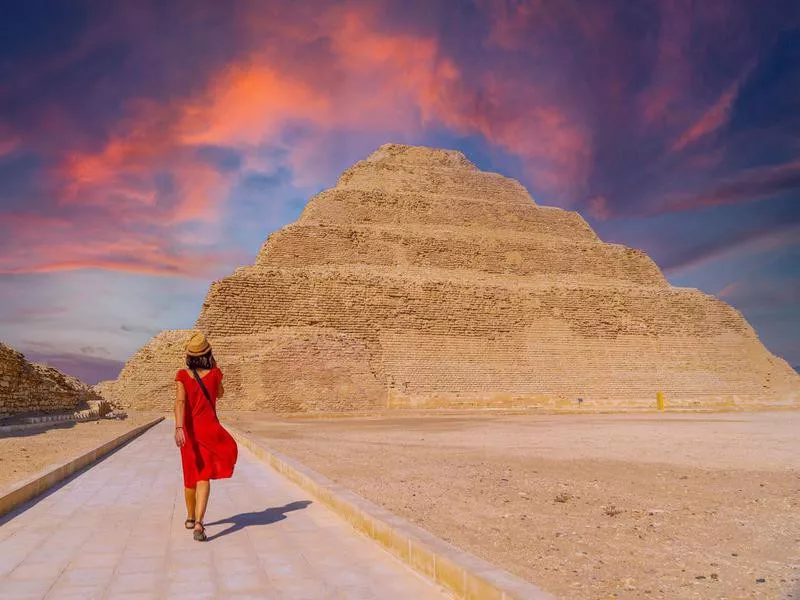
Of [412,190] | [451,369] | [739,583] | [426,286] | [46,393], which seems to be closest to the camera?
[739,583]

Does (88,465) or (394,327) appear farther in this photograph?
(394,327)

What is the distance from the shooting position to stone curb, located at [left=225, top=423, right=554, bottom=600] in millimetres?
3072

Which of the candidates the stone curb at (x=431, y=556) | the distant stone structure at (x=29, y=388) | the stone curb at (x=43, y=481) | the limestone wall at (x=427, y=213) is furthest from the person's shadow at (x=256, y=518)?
the limestone wall at (x=427, y=213)

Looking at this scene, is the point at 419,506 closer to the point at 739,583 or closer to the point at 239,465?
the point at 739,583

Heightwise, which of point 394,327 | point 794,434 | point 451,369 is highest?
point 394,327

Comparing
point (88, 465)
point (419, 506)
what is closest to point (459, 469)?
point (419, 506)

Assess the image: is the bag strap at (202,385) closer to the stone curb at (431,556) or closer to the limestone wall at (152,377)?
the stone curb at (431,556)

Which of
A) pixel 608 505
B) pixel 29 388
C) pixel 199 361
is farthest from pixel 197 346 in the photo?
pixel 29 388

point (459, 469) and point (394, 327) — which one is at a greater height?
point (394, 327)

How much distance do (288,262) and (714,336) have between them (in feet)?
87.8

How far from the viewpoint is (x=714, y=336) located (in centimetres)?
4256

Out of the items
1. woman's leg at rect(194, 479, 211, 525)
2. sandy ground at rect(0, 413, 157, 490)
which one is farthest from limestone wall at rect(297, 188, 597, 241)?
woman's leg at rect(194, 479, 211, 525)

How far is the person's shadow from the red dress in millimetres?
428

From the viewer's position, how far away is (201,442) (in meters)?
5.12
